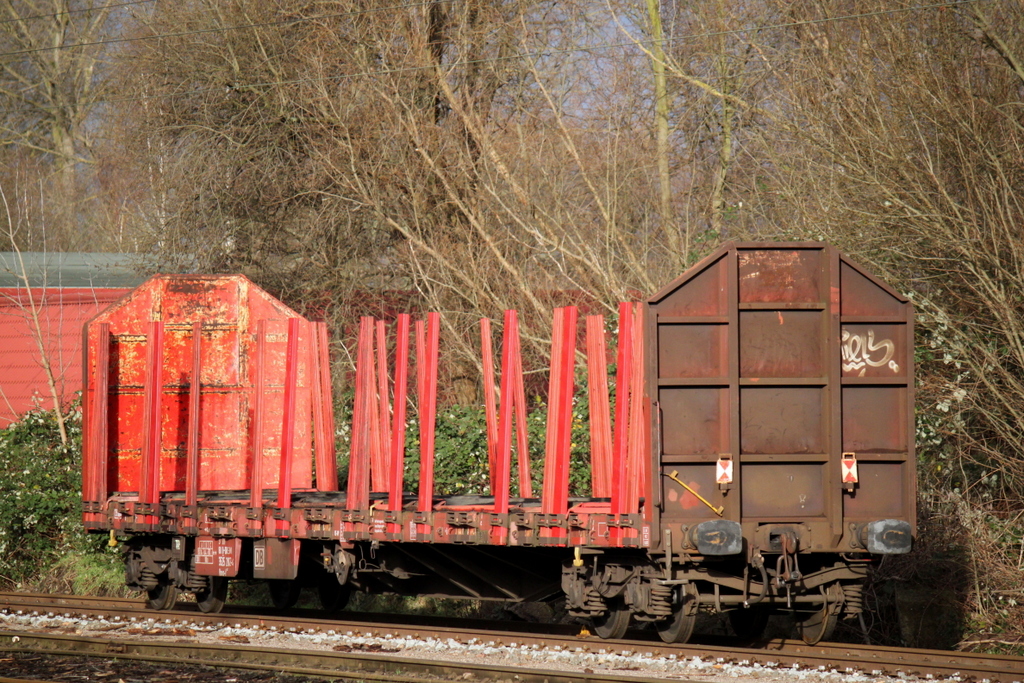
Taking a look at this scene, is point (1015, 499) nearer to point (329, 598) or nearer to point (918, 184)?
point (918, 184)

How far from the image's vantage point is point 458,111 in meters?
17.7

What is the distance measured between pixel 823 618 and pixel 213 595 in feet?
19.5

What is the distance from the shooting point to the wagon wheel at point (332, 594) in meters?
10.6

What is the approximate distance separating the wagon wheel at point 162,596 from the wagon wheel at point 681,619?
207 inches

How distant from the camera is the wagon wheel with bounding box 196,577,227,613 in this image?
10125 mm

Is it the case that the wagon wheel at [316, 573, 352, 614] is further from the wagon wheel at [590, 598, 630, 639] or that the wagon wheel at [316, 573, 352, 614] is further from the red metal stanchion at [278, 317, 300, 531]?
the wagon wheel at [590, 598, 630, 639]

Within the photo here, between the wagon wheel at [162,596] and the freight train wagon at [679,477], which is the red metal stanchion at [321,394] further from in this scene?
the wagon wheel at [162,596]

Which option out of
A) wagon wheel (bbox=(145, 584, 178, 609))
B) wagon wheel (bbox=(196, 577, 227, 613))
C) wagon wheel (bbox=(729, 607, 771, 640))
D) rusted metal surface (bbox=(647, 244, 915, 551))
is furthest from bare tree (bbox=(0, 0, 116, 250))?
rusted metal surface (bbox=(647, 244, 915, 551))

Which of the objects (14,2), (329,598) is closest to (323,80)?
(329,598)

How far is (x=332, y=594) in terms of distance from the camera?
10680mm

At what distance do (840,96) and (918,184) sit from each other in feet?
6.70

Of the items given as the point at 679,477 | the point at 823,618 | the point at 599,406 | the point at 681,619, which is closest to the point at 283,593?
the point at 599,406

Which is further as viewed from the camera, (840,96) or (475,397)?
(475,397)

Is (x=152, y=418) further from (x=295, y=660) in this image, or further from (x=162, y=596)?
(x=295, y=660)
